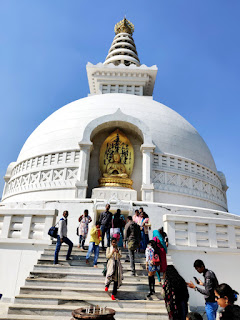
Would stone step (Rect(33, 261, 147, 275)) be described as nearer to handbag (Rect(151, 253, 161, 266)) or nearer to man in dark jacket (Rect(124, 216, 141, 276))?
man in dark jacket (Rect(124, 216, 141, 276))

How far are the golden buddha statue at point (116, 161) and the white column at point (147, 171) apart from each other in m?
1.03

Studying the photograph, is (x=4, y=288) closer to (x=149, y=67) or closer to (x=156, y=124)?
(x=156, y=124)

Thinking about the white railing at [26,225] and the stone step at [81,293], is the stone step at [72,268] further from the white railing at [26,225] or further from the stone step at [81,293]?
the white railing at [26,225]

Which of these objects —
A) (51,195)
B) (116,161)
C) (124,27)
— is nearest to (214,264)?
(116,161)

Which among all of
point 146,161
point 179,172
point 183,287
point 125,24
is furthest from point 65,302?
point 125,24

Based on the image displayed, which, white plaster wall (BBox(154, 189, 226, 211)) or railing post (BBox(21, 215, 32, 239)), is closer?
railing post (BBox(21, 215, 32, 239))

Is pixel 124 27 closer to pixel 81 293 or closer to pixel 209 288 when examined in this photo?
pixel 81 293

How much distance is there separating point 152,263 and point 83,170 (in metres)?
9.36

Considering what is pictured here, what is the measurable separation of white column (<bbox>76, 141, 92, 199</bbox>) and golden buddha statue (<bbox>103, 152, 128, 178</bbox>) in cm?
140

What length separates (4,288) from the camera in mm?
7117

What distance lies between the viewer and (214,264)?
7.62 metres

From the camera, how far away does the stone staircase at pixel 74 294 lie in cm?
504

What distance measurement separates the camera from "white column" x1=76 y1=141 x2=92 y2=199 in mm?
13945

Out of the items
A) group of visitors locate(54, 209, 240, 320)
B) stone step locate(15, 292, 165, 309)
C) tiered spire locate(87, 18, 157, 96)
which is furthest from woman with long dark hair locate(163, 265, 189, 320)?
tiered spire locate(87, 18, 157, 96)
